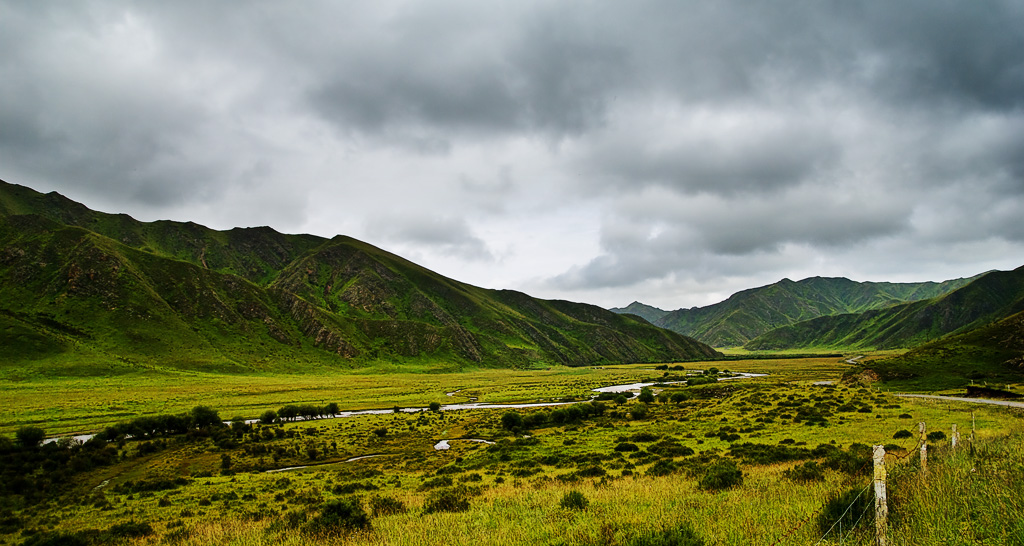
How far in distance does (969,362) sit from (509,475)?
99458 millimetres

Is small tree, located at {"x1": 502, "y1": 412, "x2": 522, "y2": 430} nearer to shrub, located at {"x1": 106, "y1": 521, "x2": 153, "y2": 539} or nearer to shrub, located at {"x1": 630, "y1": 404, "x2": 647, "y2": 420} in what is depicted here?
shrub, located at {"x1": 630, "y1": 404, "x2": 647, "y2": 420}

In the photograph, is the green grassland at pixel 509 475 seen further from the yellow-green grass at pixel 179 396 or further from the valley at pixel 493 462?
the yellow-green grass at pixel 179 396

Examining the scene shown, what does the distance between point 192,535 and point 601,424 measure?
50.2 meters

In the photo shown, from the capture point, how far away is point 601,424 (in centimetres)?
6103

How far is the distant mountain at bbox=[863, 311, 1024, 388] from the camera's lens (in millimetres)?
77750

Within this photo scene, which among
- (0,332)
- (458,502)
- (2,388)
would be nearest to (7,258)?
(0,332)

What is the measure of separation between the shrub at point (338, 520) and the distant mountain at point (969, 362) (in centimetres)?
9824

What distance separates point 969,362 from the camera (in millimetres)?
84062

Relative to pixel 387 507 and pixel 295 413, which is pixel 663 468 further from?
pixel 295 413

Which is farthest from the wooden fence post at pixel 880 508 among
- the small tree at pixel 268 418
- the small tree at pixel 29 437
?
the small tree at pixel 268 418

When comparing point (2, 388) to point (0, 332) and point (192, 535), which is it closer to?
point (0, 332)

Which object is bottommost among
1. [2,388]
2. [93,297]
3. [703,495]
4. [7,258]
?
[2,388]

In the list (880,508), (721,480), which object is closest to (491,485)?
(721,480)

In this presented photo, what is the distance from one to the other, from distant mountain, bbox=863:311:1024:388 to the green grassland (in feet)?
102
